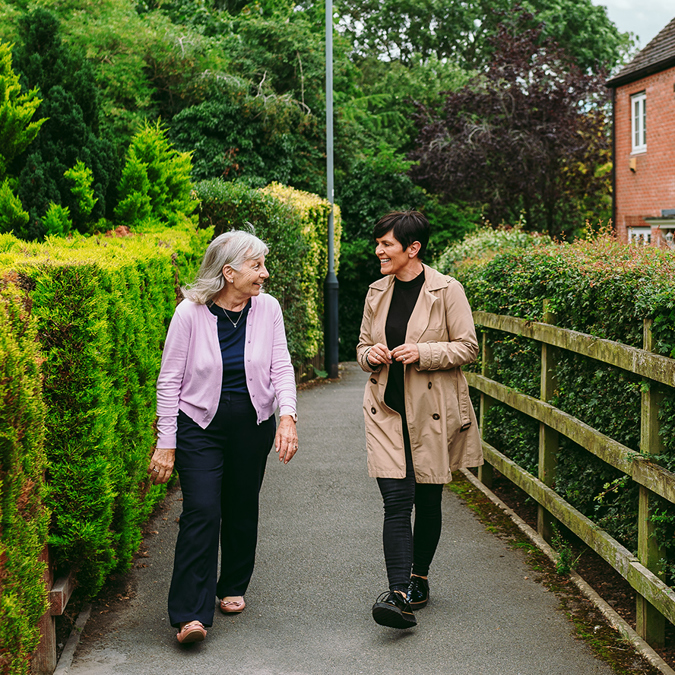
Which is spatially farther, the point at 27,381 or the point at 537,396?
the point at 537,396

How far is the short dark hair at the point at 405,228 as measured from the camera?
4.46 metres

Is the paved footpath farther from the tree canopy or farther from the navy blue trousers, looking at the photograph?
the tree canopy

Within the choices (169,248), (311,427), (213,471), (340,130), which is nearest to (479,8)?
(340,130)

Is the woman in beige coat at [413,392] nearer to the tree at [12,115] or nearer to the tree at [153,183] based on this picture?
the tree at [12,115]

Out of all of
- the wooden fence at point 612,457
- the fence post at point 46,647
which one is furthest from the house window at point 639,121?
the fence post at point 46,647

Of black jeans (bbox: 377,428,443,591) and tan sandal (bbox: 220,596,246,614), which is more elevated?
black jeans (bbox: 377,428,443,591)

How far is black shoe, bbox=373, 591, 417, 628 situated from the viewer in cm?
411

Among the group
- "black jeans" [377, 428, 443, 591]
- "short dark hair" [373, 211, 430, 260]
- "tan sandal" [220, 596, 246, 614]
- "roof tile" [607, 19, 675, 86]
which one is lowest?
"tan sandal" [220, 596, 246, 614]

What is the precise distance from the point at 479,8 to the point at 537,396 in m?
36.4

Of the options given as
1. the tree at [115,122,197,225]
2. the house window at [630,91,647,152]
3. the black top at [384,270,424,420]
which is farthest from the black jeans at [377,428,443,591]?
the house window at [630,91,647,152]

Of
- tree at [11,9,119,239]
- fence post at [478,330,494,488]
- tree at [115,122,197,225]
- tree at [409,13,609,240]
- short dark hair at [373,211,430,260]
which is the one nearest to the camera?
short dark hair at [373,211,430,260]

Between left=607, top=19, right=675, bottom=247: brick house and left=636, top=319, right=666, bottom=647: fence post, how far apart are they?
16515 millimetres

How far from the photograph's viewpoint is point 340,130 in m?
24.8

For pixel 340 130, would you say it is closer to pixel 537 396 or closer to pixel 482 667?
pixel 537 396
